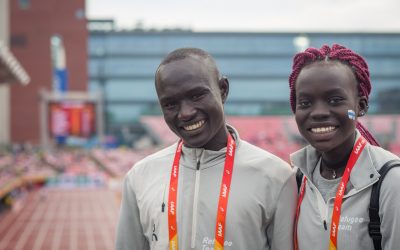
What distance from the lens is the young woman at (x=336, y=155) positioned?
208 centimetres

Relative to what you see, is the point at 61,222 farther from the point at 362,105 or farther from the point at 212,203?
the point at 362,105

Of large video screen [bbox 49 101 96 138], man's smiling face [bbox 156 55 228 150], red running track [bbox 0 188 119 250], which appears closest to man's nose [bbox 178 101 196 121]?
man's smiling face [bbox 156 55 228 150]

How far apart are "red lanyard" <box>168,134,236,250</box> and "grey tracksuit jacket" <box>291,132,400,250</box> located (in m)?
0.29

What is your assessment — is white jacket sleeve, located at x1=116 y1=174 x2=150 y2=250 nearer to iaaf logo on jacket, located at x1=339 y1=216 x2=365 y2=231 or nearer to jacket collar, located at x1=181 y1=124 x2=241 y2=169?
jacket collar, located at x1=181 y1=124 x2=241 y2=169

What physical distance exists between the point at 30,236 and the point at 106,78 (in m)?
39.9

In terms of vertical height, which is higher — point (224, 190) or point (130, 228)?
point (224, 190)

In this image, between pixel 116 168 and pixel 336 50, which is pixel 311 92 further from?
pixel 116 168

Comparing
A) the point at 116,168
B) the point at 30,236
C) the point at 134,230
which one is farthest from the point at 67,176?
the point at 134,230

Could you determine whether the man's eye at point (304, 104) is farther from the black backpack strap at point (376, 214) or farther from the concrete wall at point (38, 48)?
the concrete wall at point (38, 48)

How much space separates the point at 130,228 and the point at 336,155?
89 centimetres

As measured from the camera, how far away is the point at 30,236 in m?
12.8

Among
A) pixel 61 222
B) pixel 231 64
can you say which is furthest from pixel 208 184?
pixel 231 64

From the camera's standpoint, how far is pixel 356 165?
7.15 feet

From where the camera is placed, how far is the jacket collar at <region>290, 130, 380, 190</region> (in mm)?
2105
